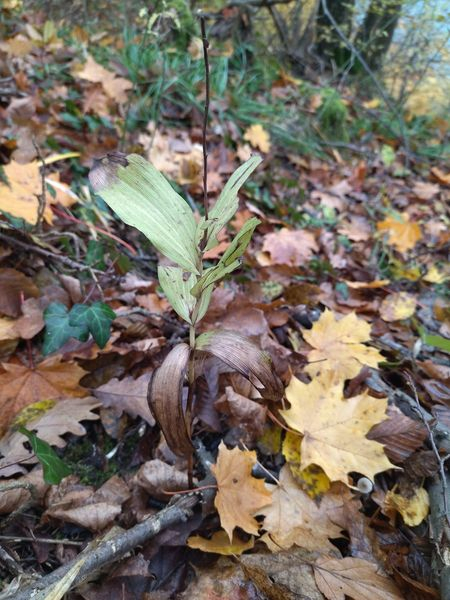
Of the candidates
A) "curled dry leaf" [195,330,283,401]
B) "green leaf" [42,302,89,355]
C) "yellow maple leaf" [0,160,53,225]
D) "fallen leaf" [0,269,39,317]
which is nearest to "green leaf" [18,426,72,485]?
"green leaf" [42,302,89,355]

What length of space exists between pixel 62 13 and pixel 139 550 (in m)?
4.50

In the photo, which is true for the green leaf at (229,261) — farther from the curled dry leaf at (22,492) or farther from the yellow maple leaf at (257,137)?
the yellow maple leaf at (257,137)

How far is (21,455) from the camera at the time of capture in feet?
3.45

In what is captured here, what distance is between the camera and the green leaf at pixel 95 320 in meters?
1.21

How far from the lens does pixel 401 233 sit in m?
2.79

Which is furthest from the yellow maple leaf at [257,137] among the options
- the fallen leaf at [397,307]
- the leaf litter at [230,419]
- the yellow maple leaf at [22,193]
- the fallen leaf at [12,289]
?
the fallen leaf at [12,289]

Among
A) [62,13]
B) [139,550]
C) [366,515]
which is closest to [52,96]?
[62,13]

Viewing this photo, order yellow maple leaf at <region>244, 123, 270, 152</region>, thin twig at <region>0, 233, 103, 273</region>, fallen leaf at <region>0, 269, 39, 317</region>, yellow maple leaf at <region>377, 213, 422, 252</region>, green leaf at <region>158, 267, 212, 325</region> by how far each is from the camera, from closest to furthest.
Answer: green leaf at <region>158, 267, 212, 325</region>
fallen leaf at <region>0, 269, 39, 317</region>
thin twig at <region>0, 233, 103, 273</region>
yellow maple leaf at <region>377, 213, 422, 252</region>
yellow maple leaf at <region>244, 123, 270, 152</region>

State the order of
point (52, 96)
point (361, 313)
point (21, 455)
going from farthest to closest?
1. point (52, 96)
2. point (361, 313)
3. point (21, 455)

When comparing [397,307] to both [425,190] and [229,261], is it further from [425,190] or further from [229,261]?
[425,190]

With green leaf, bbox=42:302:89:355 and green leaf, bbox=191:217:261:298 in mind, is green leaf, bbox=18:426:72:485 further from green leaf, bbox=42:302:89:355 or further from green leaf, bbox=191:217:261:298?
green leaf, bbox=191:217:261:298

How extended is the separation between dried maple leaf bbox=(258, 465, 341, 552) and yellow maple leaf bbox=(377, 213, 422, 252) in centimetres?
208

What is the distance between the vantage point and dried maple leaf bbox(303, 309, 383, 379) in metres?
1.43

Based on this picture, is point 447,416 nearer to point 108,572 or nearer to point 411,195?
point 108,572
